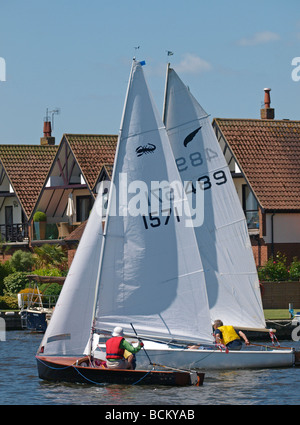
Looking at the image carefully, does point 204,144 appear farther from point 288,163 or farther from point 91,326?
point 288,163

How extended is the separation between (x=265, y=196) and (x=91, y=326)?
26573mm

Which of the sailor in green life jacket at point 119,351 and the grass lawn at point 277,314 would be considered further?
the grass lawn at point 277,314

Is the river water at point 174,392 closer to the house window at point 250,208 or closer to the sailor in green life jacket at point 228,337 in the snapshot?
the sailor in green life jacket at point 228,337

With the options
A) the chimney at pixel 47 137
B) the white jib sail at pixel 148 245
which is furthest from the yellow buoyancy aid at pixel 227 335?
the chimney at pixel 47 137

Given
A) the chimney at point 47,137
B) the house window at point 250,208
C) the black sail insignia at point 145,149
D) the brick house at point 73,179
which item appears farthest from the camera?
the chimney at point 47,137

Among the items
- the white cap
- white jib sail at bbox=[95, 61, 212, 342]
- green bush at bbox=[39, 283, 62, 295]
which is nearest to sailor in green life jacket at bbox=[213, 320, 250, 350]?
white jib sail at bbox=[95, 61, 212, 342]

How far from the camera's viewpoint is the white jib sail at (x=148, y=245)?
2895 centimetres

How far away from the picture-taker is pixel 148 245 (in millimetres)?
29484

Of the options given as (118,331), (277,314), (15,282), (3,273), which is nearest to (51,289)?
(15,282)

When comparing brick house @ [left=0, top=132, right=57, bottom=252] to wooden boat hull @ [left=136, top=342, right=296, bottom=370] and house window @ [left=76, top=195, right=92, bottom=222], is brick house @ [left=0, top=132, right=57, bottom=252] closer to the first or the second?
house window @ [left=76, top=195, right=92, bottom=222]

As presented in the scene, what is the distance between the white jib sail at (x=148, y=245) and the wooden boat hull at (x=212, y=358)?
2.08 ft
